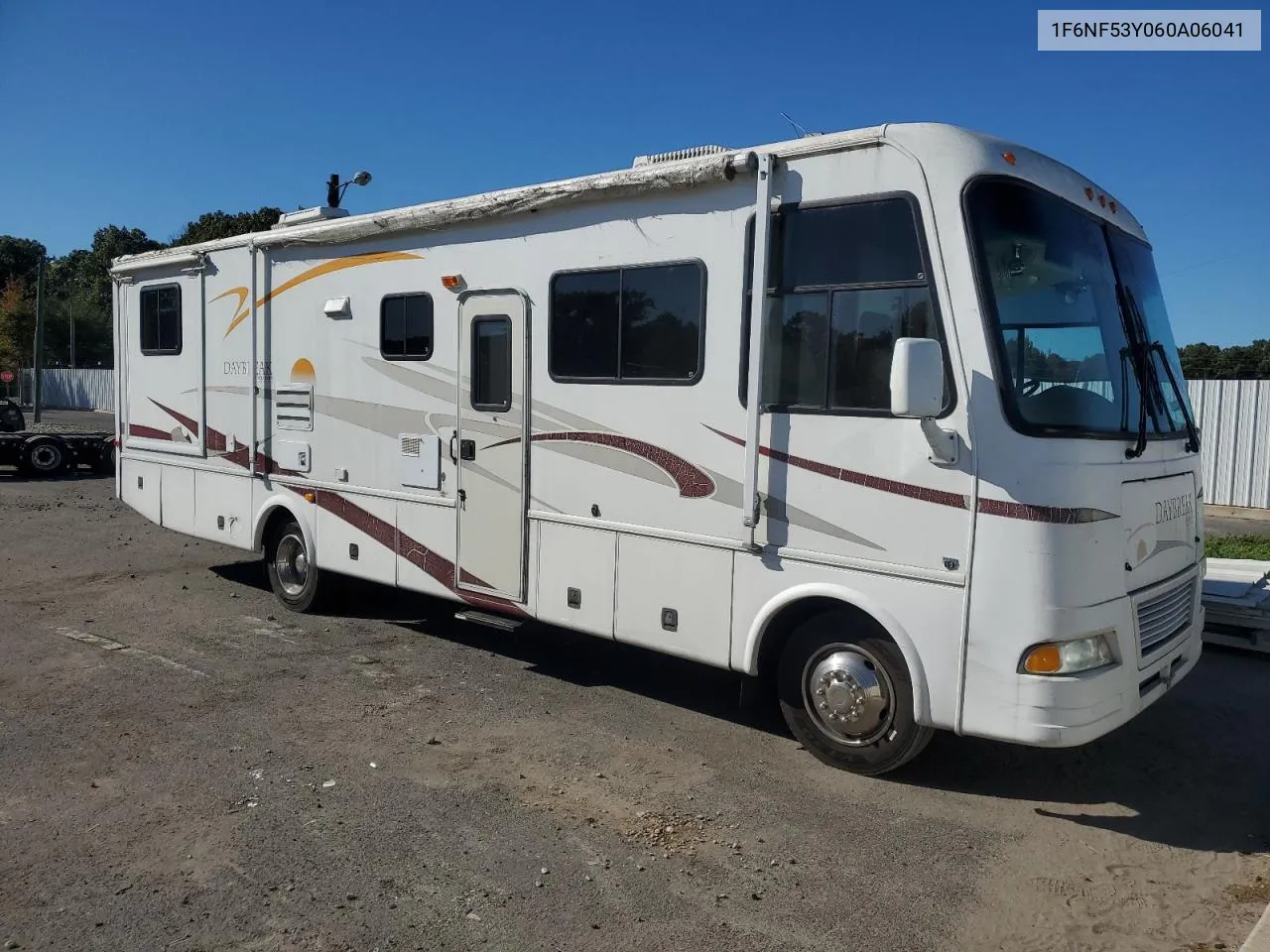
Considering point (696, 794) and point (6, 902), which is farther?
point (696, 794)

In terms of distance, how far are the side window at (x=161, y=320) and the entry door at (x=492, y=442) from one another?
4087 millimetres

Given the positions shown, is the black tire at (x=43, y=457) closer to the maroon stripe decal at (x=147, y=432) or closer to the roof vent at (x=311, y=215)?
the maroon stripe decal at (x=147, y=432)

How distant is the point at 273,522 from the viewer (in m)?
8.66

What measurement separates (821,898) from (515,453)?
3447 millimetres

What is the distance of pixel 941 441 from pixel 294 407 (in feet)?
18.4

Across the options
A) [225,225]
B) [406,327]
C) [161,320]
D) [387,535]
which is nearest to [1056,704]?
[387,535]

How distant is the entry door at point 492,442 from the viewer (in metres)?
6.43

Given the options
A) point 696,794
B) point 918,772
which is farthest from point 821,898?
point 918,772

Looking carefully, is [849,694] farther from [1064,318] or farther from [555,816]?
[1064,318]

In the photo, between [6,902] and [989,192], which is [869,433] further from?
[6,902]

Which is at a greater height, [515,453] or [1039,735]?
[515,453]

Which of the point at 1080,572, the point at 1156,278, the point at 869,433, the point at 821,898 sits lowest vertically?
the point at 821,898

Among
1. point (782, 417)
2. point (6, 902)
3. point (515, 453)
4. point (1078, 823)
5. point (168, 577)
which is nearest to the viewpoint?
point (6, 902)

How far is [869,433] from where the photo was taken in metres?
4.82
